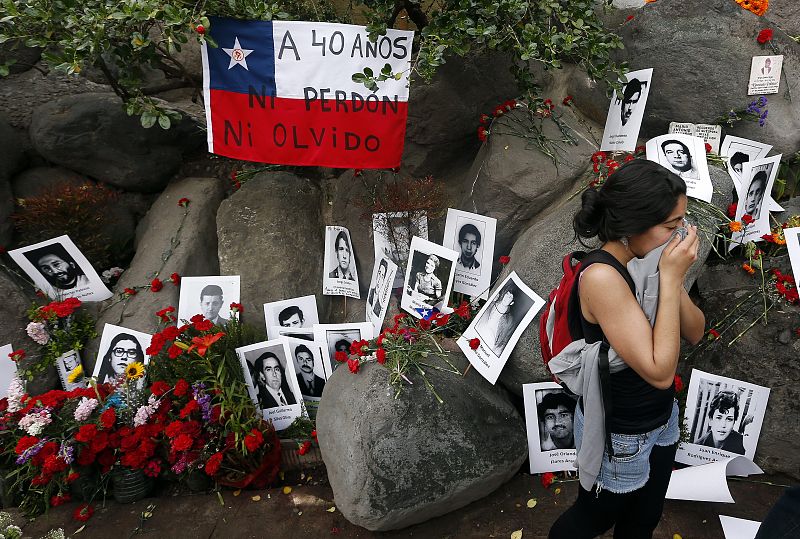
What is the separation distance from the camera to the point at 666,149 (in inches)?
122

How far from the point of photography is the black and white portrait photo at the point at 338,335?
11.4ft

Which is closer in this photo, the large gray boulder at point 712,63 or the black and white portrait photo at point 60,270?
the large gray boulder at point 712,63

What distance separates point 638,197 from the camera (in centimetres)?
165

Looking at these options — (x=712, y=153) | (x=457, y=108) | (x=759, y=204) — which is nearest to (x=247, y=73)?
(x=457, y=108)

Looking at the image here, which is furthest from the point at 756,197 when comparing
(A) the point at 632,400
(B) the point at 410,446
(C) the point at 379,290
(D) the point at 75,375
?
(D) the point at 75,375

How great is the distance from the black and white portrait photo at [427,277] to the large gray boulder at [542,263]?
0.36m

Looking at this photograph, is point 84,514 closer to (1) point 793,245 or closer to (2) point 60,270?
(2) point 60,270

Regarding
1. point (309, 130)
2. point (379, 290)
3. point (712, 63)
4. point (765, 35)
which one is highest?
point (765, 35)

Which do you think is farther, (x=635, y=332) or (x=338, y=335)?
(x=338, y=335)

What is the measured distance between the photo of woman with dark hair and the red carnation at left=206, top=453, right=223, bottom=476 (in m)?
1.08

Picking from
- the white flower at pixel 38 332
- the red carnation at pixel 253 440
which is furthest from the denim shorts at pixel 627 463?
the white flower at pixel 38 332

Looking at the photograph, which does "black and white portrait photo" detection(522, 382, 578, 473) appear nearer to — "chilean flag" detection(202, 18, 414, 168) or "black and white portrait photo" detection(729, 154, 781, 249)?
"black and white portrait photo" detection(729, 154, 781, 249)

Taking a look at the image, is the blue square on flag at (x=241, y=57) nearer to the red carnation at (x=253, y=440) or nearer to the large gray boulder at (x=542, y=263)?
the large gray boulder at (x=542, y=263)

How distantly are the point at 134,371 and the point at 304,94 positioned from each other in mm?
1906
